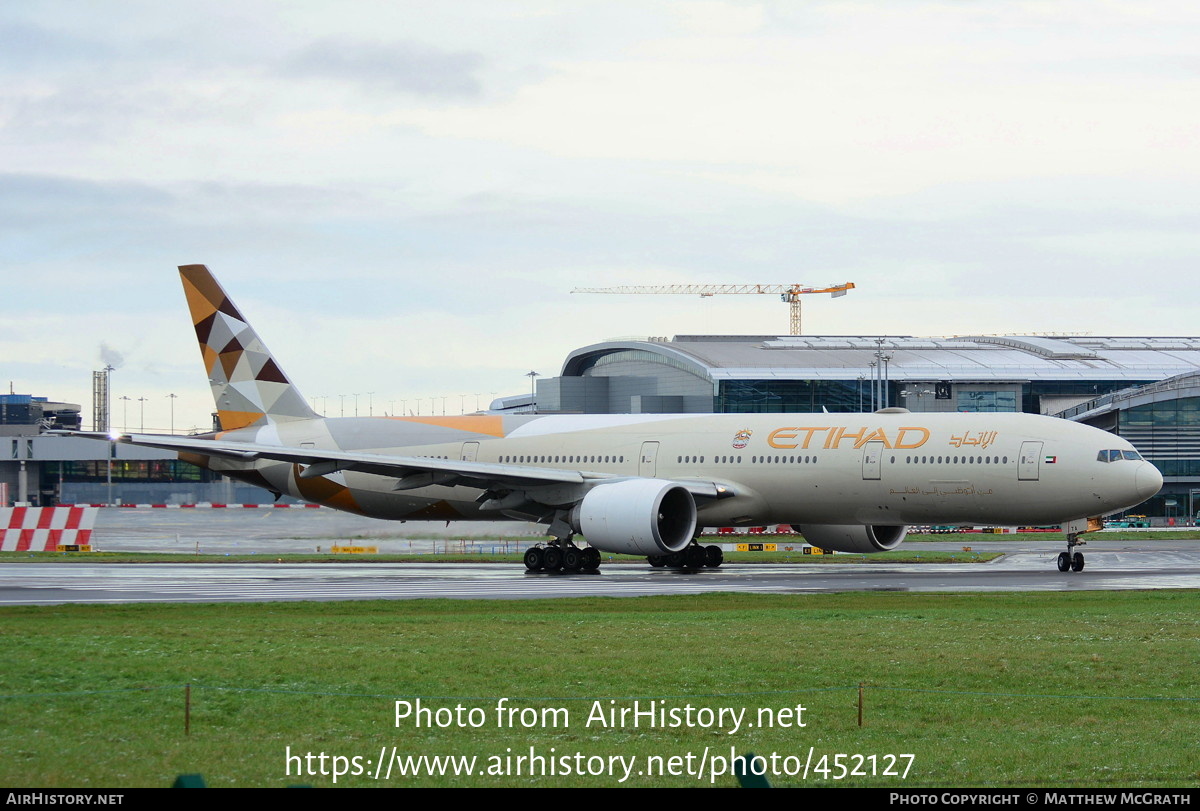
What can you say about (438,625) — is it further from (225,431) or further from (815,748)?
(225,431)

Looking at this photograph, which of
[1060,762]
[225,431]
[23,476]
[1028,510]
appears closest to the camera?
[1060,762]

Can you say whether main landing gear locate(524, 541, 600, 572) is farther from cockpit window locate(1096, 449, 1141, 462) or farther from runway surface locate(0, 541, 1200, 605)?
cockpit window locate(1096, 449, 1141, 462)

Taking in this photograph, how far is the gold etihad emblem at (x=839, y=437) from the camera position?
3947cm

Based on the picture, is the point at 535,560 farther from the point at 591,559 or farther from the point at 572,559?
the point at 591,559

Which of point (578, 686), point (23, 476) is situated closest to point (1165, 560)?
point (578, 686)

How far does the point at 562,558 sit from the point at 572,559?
1.05 feet

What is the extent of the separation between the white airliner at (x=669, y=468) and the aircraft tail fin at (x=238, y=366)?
5 centimetres

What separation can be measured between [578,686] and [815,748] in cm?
384

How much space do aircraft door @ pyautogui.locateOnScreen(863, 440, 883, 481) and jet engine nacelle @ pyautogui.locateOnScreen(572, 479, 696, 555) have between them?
4755 mm

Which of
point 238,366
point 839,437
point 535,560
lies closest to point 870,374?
point 238,366

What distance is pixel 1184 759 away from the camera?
507 inches

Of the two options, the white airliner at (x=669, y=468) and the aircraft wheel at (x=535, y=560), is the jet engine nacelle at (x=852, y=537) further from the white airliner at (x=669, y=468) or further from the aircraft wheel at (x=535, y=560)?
the aircraft wheel at (x=535, y=560)

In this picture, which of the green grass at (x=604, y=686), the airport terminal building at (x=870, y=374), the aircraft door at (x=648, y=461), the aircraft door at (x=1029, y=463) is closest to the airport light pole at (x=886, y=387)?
the airport terminal building at (x=870, y=374)

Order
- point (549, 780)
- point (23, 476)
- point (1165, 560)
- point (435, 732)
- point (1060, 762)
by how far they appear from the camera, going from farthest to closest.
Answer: point (23, 476), point (1165, 560), point (435, 732), point (1060, 762), point (549, 780)
